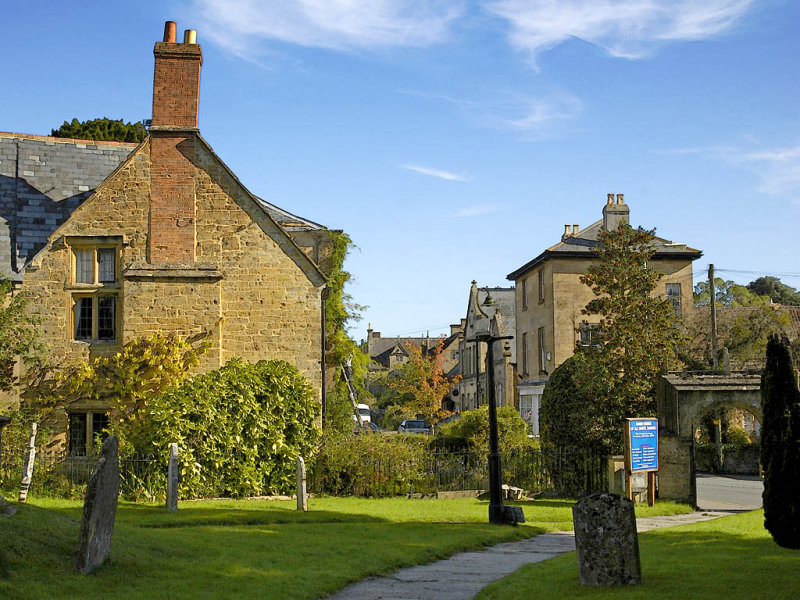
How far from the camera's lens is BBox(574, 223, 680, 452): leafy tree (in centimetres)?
2372

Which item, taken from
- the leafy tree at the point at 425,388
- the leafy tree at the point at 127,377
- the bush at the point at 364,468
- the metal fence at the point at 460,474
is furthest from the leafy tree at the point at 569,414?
the leafy tree at the point at 425,388

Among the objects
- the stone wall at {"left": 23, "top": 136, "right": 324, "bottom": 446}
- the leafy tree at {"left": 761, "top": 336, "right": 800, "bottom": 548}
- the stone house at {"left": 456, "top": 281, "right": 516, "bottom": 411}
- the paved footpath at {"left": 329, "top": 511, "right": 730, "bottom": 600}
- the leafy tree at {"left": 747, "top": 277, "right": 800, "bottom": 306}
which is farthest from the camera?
the leafy tree at {"left": 747, "top": 277, "right": 800, "bottom": 306}

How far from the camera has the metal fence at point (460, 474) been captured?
23.7m

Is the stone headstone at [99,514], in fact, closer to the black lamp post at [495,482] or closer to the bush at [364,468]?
the black lamp post at [495,482]

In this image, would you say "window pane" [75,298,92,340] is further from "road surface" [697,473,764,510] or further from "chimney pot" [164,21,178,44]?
"road surface" [697,473,764,510]

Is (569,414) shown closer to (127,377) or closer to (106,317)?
(127,377)

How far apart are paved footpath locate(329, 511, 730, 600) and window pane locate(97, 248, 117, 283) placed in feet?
46.3

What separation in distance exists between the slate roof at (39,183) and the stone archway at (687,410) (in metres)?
12.2

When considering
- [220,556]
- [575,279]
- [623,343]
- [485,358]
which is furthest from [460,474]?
[485,358]

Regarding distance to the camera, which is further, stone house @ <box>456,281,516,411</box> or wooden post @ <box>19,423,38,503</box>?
stone house @ <box>456,281,516,411</box>

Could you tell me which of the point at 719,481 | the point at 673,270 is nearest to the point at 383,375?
the point at 673,270

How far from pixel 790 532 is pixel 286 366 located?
14.1m

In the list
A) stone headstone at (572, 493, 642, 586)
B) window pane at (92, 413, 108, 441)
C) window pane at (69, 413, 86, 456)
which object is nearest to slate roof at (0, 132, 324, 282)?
window pane at (69, 413, 86, 456)

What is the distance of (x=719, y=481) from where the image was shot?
3247cm
